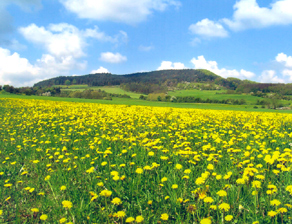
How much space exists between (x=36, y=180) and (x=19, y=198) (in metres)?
0.64

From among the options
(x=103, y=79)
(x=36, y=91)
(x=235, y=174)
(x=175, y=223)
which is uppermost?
(x=103, y=79)

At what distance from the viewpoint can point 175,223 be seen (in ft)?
7.75

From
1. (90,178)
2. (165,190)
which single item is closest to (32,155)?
(90,178)

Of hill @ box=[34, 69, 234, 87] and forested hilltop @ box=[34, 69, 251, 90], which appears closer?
forested hilltop @ box=[34, 69, 251, 90]

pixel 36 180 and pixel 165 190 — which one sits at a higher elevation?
pixel 165 190

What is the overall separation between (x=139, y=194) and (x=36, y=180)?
2.30 m

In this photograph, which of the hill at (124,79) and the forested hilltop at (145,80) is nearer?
the forested hilltop at (145,80)

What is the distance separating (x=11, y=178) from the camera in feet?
13.2

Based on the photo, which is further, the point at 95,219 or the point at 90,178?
the point at 90,178

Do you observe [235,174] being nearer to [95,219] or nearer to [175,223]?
[175,223]

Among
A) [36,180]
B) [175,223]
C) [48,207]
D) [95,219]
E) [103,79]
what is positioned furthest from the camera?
[103,79]

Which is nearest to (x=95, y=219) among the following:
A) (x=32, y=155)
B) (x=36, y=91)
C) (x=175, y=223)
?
(x=175, y=223)

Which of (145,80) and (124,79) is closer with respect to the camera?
(124,79)

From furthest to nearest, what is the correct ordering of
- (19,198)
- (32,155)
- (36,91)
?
(36,91) < (32,155) < (19,198)
